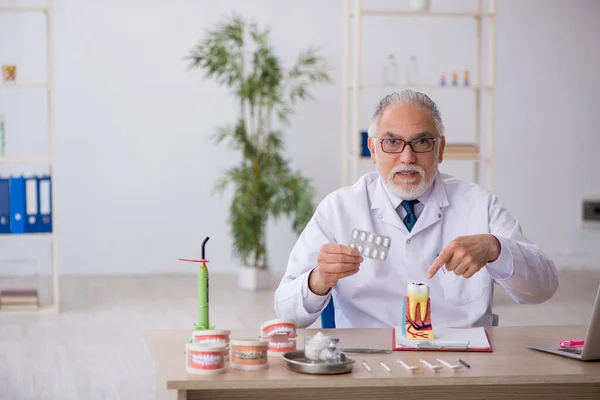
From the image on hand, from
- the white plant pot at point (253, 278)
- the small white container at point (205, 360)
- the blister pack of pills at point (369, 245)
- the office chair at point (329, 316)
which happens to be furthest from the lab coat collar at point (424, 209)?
the white plant pot at point (253, 278)

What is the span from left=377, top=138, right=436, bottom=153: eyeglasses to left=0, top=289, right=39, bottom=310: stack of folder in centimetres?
373

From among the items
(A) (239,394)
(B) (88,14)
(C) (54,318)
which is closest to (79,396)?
(C) (54,318)

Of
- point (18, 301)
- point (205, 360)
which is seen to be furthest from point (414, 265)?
point (18, 301)

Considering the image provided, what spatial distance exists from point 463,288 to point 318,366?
0.80m

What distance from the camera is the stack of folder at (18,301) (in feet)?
18.6

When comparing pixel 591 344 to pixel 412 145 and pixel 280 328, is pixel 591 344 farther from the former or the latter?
pixel 412 145

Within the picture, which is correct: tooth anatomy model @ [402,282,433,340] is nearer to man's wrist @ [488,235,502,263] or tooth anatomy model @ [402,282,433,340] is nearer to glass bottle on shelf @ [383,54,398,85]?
man's wrist @ [488,235,502,263]

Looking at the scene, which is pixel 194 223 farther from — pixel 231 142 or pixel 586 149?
pixel 586 149

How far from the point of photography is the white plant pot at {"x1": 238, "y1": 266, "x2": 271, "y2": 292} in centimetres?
647

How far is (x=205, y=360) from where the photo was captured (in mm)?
1757

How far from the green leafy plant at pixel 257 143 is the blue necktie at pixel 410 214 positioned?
12.1 ft

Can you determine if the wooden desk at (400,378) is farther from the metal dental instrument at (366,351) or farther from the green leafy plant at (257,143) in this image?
the green leafy plant at (257,143)

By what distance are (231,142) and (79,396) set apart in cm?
296

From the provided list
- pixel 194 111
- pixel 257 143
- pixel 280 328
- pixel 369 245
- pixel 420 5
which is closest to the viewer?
pixel 280 328
